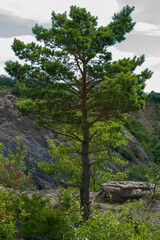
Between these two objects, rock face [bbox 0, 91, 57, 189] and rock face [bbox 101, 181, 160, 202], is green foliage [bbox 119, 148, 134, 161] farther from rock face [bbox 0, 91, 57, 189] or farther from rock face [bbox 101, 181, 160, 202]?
rock face [bbox 101, 181, 160, 202]

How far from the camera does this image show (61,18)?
12242mm

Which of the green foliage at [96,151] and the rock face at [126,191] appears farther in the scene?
the rock face at [126,191]

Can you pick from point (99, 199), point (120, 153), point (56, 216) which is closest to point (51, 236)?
point (56, 216)

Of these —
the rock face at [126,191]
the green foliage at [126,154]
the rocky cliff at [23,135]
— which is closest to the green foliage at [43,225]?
the rock face at [126,191]

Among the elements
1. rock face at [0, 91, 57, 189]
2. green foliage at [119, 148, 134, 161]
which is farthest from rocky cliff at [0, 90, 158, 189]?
green foliage at [119, 148, 134, 161]

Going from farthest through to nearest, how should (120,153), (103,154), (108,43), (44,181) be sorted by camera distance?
(120,153) < (44,181) < (103,154) < (108,43)

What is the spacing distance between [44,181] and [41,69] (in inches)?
630

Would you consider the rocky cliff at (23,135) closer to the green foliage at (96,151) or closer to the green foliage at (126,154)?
the green foliage at (96,151)

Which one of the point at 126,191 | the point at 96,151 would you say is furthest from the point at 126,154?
the point at 96,151

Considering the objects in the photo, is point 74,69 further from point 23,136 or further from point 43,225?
point 23,136

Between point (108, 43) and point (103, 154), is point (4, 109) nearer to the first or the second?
point (103, 154)

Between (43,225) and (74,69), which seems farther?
(74,69)

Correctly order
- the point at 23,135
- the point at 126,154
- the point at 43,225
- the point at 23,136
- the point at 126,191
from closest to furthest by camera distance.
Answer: the point at 43,225
the point at 126,191
the point at 23,136
the point at 23,135
the point at 126,154

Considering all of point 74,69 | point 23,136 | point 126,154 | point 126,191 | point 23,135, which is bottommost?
point 126,154
